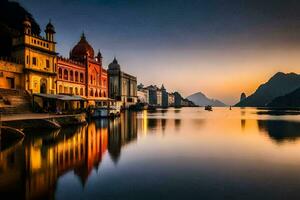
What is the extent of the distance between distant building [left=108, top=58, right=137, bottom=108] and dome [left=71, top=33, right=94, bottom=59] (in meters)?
38.8

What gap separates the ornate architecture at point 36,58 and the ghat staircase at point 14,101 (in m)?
2.88

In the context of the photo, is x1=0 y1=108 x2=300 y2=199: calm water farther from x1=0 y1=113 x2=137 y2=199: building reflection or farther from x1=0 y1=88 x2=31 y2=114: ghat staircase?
x1=0 y1=88 x2=31 y2=114: ghat staircase

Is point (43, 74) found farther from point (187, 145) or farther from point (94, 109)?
point (187, 145)

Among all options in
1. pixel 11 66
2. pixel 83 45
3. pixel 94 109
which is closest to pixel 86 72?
pixel 83 45

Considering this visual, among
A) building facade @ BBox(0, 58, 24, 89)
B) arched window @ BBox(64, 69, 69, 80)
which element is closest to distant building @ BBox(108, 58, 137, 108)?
arched window @ BBox(64, 69, 69, 80)

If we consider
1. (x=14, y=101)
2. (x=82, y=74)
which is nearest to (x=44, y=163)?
(x=14, y=101)

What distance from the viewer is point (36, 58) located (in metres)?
44.8

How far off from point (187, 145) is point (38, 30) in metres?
69.3

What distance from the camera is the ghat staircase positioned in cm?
3398

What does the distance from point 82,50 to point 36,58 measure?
2794cm

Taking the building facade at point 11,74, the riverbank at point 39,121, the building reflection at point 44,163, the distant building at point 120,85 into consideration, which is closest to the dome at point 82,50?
the building facade at point 11,74

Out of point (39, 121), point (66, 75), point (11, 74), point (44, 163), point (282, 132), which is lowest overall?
point (282, 132)

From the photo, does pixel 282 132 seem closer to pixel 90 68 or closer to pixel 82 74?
pixel 82 74

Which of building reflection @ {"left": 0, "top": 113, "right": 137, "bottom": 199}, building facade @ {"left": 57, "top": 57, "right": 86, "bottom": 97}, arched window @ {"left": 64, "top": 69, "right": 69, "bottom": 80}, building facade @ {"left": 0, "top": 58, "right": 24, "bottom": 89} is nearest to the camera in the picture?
building reflection @ {"left": 0, "top": 113, "right": 137, "bottom": 199}
